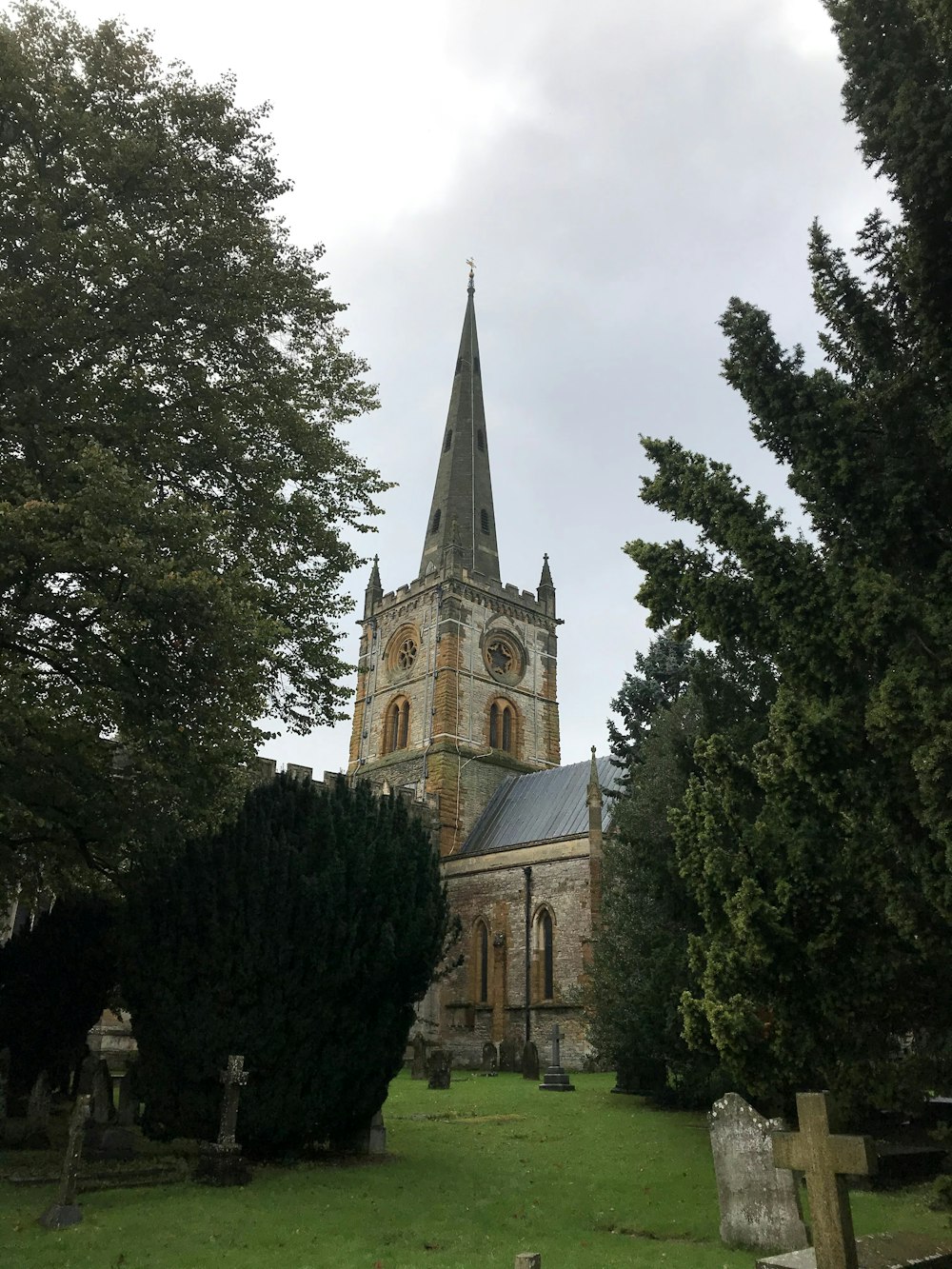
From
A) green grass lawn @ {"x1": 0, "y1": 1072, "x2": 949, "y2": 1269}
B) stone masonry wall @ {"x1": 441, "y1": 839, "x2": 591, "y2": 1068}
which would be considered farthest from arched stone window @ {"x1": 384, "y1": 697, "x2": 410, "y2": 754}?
green grass lawn @ {"x1": 0, "y1": 1072, "x2": 949, "y2": 1269}

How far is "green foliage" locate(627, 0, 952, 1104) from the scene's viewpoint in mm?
6957

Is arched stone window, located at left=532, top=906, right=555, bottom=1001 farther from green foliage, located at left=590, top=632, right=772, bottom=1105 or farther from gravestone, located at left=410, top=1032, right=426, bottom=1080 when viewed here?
green foliage, located at left=590, top=632, right=772, bottom=1105

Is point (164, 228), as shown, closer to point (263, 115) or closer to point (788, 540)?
point (263, 115)

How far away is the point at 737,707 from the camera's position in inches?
579

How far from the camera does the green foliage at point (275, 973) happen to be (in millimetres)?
10836

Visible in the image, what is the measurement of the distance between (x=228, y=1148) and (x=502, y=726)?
32.3 meters

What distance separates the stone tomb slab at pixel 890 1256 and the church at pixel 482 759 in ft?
55.3

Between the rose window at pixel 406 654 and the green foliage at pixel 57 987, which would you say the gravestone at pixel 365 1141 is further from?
the rose window at pixel 406 654

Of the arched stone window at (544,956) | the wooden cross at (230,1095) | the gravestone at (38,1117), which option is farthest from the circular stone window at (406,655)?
the wooden cross at (230,1095)

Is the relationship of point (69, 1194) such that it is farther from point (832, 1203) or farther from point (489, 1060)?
point (489, 1060)

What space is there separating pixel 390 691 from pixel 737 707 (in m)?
29.6

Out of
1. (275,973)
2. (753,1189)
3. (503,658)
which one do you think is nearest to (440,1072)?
(275,973)

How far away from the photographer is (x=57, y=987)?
13.4m

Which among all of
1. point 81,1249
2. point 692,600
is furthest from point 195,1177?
point 692,600
